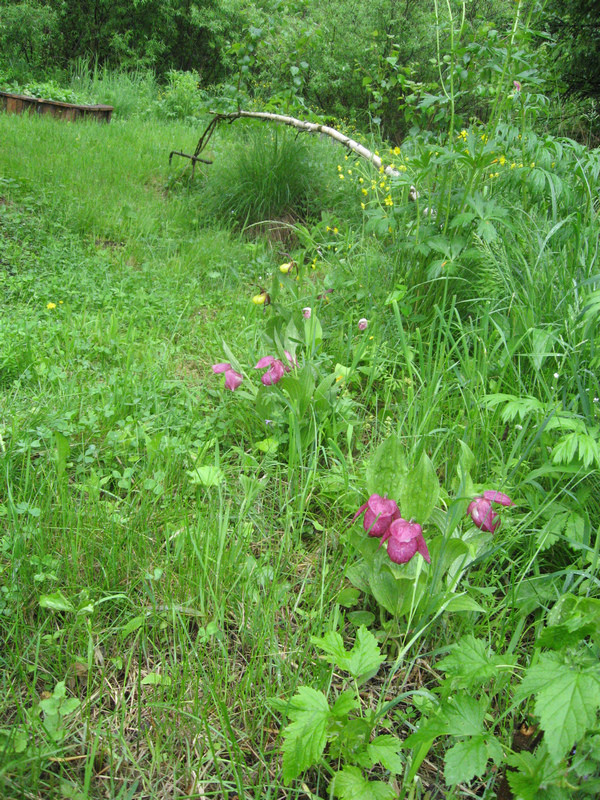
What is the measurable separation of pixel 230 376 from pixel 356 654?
1.13m

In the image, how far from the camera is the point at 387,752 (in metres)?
0.99

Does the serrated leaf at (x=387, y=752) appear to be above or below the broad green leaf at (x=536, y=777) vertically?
below

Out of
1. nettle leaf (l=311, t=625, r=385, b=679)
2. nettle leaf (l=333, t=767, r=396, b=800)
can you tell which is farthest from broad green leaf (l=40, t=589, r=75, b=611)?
nettle leaf (l=333, t=767, r=396, b=800)

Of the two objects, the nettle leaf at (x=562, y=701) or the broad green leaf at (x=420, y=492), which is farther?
the broad green leaf at (x=420, y=492)

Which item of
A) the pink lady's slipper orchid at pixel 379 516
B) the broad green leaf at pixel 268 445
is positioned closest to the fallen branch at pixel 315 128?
the broad green leaf at pixel 268 445

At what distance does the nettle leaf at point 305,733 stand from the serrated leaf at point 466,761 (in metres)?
0.20

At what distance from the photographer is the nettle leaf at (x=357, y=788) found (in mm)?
957

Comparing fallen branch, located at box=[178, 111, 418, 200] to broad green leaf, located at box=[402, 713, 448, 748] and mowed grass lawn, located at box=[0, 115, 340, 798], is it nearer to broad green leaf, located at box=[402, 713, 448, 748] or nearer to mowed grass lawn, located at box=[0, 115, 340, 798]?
mowed grass lawn, located at box=[0, 115, 340, 798]

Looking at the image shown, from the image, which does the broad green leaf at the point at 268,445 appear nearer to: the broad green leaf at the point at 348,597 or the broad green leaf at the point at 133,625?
the broad green leaf at the point at 348,597

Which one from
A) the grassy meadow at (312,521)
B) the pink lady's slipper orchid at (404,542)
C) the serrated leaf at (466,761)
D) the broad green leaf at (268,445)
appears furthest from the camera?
the broad green leaf at (268,445)

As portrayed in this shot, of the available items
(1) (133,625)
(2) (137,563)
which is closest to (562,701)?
(1) (133,625)

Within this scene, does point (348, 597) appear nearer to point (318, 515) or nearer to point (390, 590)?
point (390, 590)

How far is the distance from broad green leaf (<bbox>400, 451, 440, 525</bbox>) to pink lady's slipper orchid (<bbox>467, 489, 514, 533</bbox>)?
0.36 ft

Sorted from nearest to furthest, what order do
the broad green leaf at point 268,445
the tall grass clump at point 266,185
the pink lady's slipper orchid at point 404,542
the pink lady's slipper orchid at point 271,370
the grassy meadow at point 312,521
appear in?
the grassy meadow at point 312,521, the pink lady's slipper orchid at point 404,542, the broad green leaf at point 268,445, the pink lady's slipper orchid at point 271,370, the tall grass clump at point 266,185
